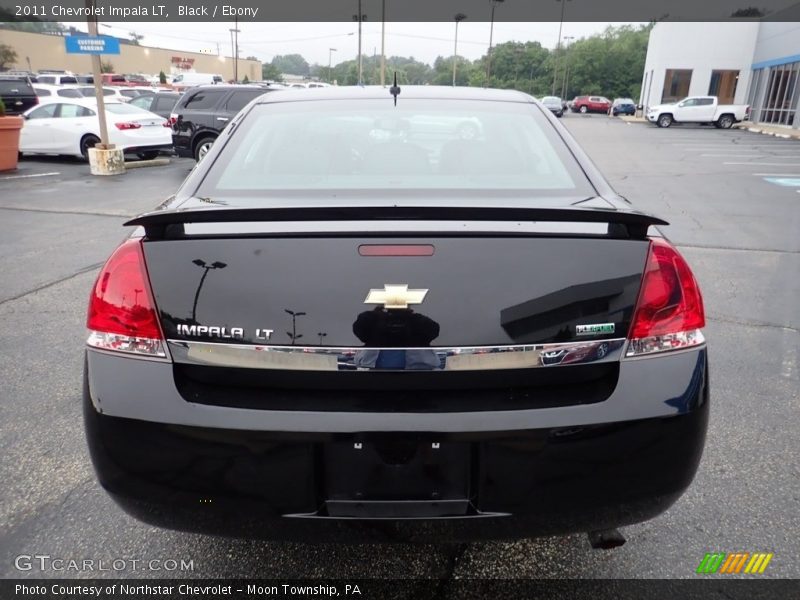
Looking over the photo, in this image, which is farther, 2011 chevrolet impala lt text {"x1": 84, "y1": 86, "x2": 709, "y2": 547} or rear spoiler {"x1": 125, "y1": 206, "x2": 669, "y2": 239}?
rear spoiler {"x1": 125, "y1": 206, "x2": 669, "y2": 239}

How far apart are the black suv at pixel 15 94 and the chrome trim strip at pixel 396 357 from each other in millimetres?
23906

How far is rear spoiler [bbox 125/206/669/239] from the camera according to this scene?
1.72m

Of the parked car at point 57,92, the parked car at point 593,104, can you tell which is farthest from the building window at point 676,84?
the parked car at point 57,92

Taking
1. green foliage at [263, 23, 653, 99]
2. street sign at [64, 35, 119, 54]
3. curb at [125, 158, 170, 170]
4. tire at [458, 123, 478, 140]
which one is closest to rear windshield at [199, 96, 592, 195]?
tire at [458, 123, 478, 140]

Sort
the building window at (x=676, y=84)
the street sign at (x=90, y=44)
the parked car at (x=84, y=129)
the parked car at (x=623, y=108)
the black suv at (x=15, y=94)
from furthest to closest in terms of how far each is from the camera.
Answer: the parked car at (x=623, y=108)
the building window at (x=676, y=84)
the black suv at (x=15, y=94)
the parked car at (x=84, y=129)
the street sign at (x=90, y=44)

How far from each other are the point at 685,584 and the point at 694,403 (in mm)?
786

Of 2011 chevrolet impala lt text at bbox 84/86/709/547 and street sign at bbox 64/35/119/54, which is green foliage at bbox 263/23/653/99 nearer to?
street sign at bbox 64/35/119/54

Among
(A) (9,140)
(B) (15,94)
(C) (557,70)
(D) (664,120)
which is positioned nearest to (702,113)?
(D) (664,120)

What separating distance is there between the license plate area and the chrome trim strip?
0.20 meters

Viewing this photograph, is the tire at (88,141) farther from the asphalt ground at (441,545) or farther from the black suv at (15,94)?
the black suv at (15,94)

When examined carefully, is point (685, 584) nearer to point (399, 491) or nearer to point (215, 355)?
point (399, 491)

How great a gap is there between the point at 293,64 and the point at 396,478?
16054 centimetres

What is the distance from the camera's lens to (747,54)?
3997cm

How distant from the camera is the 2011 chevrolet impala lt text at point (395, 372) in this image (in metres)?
1.60
